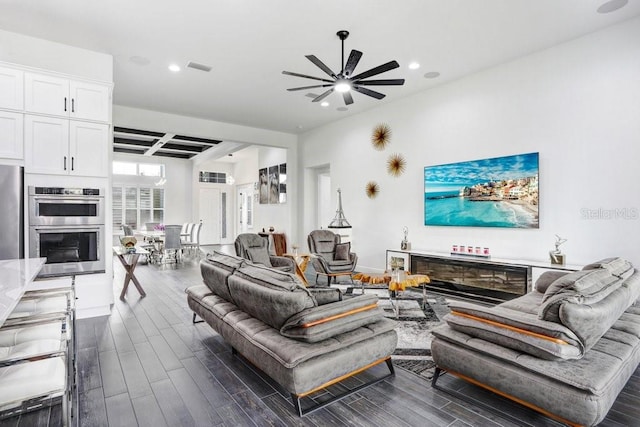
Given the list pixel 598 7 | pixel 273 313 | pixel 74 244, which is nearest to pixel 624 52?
pixel 598 7

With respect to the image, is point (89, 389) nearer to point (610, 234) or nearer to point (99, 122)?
point (99, 122)

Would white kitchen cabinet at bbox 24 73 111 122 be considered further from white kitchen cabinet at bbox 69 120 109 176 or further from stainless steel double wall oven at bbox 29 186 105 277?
stainless steel double wall oven at bbox 29 186 105 277

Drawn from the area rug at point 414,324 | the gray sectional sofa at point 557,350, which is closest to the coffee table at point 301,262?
the area rug at point 414,324

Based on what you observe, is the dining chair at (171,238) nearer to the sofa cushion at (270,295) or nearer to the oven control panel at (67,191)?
the oven control panel at (67,191)

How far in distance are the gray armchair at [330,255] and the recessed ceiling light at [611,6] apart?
4477 millimetres

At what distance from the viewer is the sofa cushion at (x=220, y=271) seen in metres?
3.01

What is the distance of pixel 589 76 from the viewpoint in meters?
4.13

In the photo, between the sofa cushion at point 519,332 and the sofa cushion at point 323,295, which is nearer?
the sofa cushion at point 519,332

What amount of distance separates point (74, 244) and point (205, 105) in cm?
368

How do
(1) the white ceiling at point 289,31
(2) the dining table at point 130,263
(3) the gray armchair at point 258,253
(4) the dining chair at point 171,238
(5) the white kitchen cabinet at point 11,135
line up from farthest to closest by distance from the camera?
(4) the dining chair at point 171,238, (3) the gray armchair at point 258,253, (2) the dining table at point 130,263, (5) the white kitchen cabinet at point 11,135, (1) the white ceiling at point 289,31

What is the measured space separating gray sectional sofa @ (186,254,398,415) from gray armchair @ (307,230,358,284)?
2.91 metres

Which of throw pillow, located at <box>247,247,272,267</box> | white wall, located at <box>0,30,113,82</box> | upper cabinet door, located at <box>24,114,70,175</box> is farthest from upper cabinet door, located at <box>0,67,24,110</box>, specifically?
throw pillow, located at <box>247,247,272,267</box>

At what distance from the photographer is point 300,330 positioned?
2193 millimetres

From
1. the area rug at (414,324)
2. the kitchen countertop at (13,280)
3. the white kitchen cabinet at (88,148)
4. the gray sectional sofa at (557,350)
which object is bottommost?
the area rug at (414,324)
